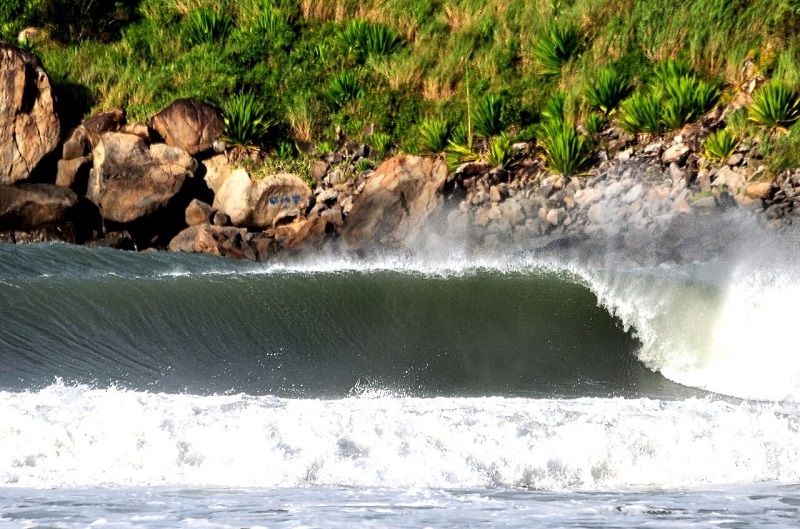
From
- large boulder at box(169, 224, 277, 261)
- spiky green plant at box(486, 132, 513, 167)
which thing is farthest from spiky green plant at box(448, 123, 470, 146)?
large boulder at box(169, 224, 277, 261)

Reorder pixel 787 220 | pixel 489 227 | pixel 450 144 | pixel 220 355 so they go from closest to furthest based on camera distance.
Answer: pixel 220 355, pixel 787 220, pixel 489 227, pixel 450 144

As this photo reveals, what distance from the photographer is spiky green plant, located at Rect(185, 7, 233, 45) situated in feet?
79.9

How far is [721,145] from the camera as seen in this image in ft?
63.0

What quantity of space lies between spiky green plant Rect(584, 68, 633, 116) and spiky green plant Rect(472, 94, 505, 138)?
1.72 metres

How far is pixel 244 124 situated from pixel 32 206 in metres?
4.27

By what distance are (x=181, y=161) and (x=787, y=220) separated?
11.0m

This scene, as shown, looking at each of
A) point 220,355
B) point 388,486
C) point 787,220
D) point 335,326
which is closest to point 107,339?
point 220,355

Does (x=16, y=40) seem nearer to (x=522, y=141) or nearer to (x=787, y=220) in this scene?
(x=522, y=141)

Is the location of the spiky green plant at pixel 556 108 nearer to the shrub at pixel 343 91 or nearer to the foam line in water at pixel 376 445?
the shrub at pixel 343 91

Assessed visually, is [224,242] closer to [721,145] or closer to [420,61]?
[420,61]

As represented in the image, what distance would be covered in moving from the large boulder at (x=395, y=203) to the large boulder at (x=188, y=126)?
11.4 feet

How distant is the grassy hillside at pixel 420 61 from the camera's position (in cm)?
2080

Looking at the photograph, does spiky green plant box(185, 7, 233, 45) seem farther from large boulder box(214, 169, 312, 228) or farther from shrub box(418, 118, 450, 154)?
shrub box(418, 118, 450, 154)

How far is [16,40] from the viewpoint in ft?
81.4
